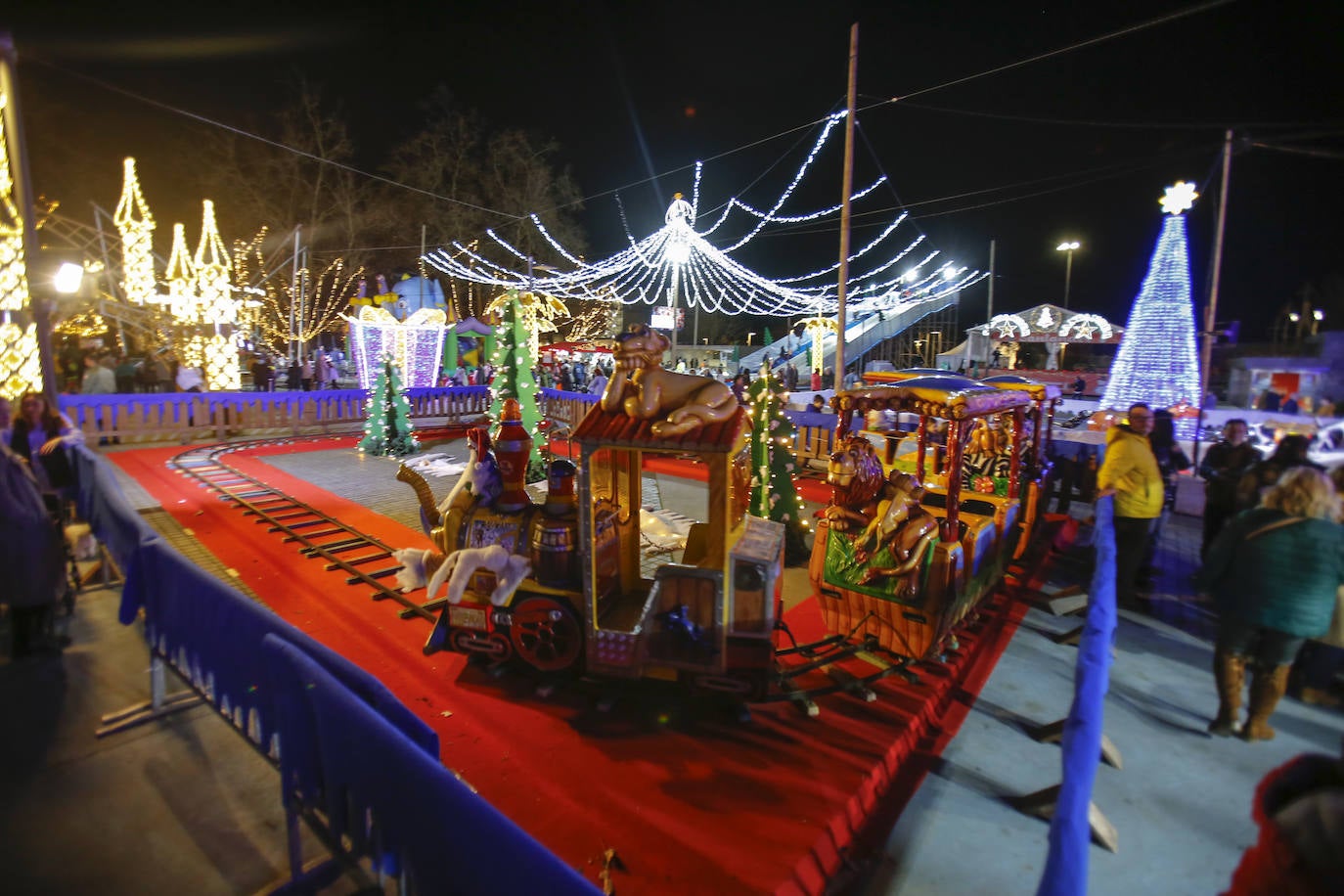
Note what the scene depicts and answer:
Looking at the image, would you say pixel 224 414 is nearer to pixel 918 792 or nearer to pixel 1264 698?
pixel 918 792

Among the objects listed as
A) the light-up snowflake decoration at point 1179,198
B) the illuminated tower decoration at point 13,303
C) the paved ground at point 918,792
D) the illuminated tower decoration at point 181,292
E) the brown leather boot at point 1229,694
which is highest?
the light-up snowflake decoration at point 1179,198

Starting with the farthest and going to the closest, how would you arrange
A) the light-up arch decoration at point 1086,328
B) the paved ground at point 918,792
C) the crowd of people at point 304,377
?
1. the light-up arch decoration at point 1086,328
2. the crowd of people at point 304,377
3. the paved ground at point 918,792

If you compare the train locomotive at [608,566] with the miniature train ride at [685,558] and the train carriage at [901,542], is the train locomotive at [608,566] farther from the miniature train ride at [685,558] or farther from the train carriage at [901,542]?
the train carriage at [901,542]

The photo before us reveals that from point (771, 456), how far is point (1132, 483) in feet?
11.6

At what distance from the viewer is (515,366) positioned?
409 inches

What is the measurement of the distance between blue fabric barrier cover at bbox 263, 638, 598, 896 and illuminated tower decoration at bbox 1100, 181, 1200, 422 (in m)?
19.1

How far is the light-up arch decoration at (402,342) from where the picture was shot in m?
17.7

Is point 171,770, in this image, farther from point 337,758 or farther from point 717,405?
point 717,405

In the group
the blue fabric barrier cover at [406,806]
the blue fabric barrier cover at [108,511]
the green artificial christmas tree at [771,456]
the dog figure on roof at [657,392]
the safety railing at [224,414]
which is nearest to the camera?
the blue fabric barrier cover at [406,806]

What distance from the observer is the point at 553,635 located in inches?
178

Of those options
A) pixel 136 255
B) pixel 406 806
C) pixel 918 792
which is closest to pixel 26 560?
pixel 406 806

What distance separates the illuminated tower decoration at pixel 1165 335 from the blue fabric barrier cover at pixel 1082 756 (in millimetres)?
16211

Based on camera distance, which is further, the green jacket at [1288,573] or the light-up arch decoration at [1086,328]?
the light-up arch decoration at [1086,328]


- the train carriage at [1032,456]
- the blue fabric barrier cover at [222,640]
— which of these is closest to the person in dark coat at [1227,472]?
the train carriage at [1032,456]
